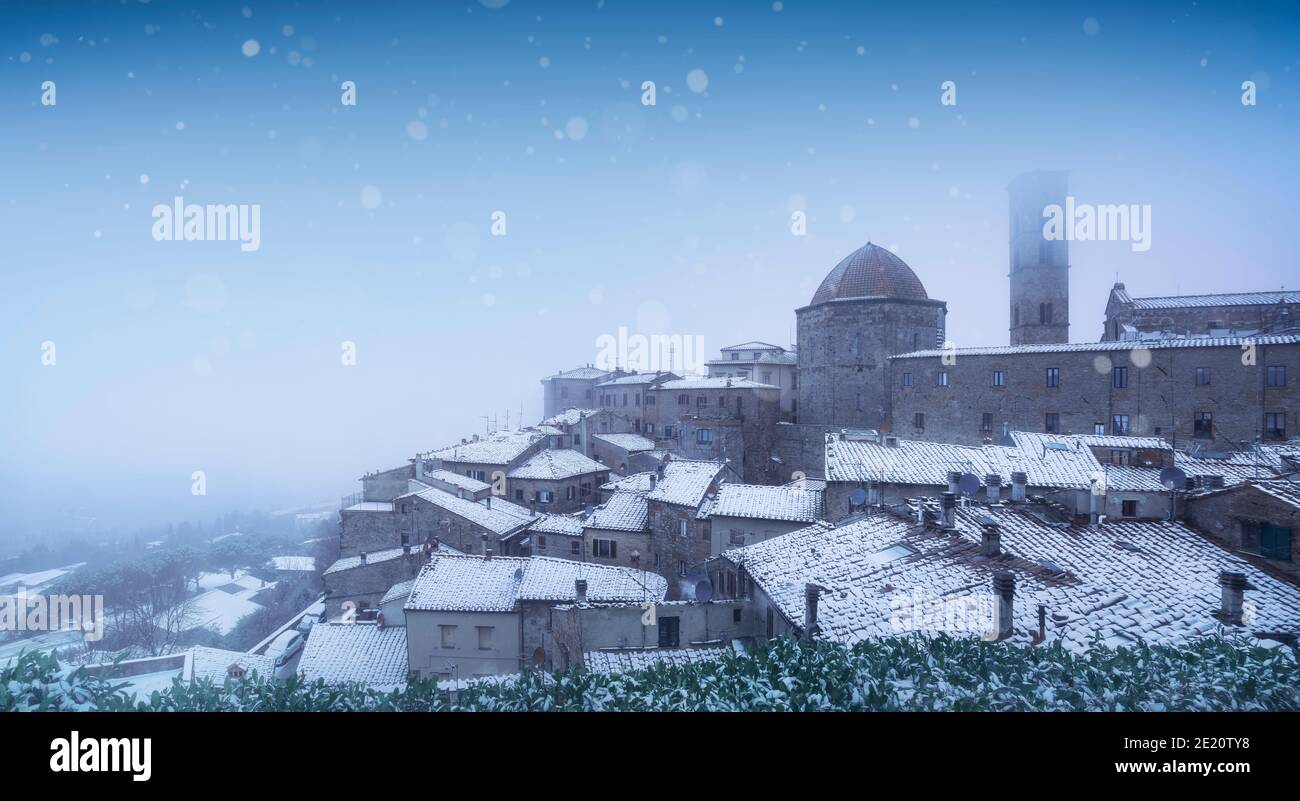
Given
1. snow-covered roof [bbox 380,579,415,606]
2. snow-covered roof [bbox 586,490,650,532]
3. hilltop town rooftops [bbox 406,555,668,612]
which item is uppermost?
snow-covered roof [bbox 586,490,650,532]

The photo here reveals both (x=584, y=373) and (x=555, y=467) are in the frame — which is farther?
(x=584, y=373)

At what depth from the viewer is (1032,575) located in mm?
9211

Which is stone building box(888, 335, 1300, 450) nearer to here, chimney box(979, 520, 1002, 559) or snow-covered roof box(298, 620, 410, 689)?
chimney box(979, 520, 1002, 559)

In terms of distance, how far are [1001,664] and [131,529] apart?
54.3m

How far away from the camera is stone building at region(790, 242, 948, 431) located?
30453 mm

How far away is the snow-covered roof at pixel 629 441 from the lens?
1292 inches

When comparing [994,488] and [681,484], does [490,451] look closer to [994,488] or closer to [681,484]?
[681,484]

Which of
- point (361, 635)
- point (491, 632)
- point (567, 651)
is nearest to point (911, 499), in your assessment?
point (567, 651)

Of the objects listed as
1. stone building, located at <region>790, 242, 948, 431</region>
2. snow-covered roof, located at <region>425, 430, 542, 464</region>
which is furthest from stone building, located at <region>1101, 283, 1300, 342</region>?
snow-covered roof, located at <region>425, 430, 542, 464</region>

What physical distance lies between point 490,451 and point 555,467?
4.74 metres

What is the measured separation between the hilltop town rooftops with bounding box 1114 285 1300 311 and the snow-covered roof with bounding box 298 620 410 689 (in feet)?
116

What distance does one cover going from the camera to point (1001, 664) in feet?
12.8

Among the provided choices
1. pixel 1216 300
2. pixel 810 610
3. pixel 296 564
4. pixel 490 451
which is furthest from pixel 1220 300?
pixel 296 564
